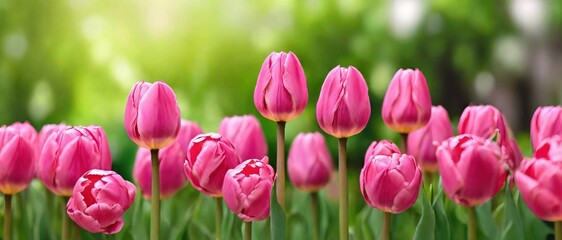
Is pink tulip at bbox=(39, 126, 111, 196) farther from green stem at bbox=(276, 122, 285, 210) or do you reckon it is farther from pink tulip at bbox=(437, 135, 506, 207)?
pink tulip at bbox=(437, 135, 506, 207)

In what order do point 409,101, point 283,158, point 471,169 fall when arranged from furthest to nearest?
point 409,101
point 283,158
point 471,169

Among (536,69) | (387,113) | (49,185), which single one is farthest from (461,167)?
(536,69)

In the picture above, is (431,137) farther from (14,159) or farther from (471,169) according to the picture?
(14,159)

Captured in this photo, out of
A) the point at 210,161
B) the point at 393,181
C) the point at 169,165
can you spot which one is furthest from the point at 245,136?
the point at 393,181

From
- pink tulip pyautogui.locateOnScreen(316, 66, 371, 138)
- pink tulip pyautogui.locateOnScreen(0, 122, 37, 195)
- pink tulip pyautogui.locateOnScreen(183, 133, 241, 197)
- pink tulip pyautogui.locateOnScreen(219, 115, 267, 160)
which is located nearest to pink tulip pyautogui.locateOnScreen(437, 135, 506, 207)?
pink tulip pyautogui.locateOnScreen(316, 66, 371, 138)

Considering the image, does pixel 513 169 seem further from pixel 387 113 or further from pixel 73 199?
pixel 73 199
